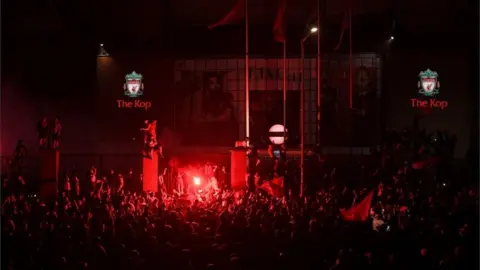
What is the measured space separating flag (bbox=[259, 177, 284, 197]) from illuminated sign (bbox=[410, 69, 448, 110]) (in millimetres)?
11622

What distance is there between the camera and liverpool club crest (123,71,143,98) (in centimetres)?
2666

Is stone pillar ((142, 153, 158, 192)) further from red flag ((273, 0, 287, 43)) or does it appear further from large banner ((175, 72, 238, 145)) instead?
large banner ((175, 72, 238, 145))

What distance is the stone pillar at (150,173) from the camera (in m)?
19.0

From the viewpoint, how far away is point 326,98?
27406 millimetres

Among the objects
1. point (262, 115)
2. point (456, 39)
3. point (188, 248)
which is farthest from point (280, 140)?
point (188, 248)

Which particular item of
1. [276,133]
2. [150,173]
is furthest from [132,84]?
[150,173]

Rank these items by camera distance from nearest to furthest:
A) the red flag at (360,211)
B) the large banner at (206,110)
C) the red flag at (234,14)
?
the red flag at (360,211), the red flag at (234,14), the large banner at (206,110)

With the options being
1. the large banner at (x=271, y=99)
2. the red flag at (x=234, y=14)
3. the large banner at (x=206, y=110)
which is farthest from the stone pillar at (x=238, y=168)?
the large banner at (x=206, y=110)

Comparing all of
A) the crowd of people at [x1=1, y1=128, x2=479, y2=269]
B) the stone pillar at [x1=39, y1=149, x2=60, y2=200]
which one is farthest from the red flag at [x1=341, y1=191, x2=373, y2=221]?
the stone pillar at [x1=39, y1=149, x2=60, y2=200]

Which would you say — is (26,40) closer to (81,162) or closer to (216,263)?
(81,162)

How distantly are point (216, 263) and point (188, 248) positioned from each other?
0.76 meters

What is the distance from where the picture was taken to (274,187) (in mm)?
16219

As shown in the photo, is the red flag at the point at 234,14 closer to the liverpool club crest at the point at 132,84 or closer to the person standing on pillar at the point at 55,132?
the person standing on pillar at the point at 55,132

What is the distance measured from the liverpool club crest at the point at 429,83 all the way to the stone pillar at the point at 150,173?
1214cm
